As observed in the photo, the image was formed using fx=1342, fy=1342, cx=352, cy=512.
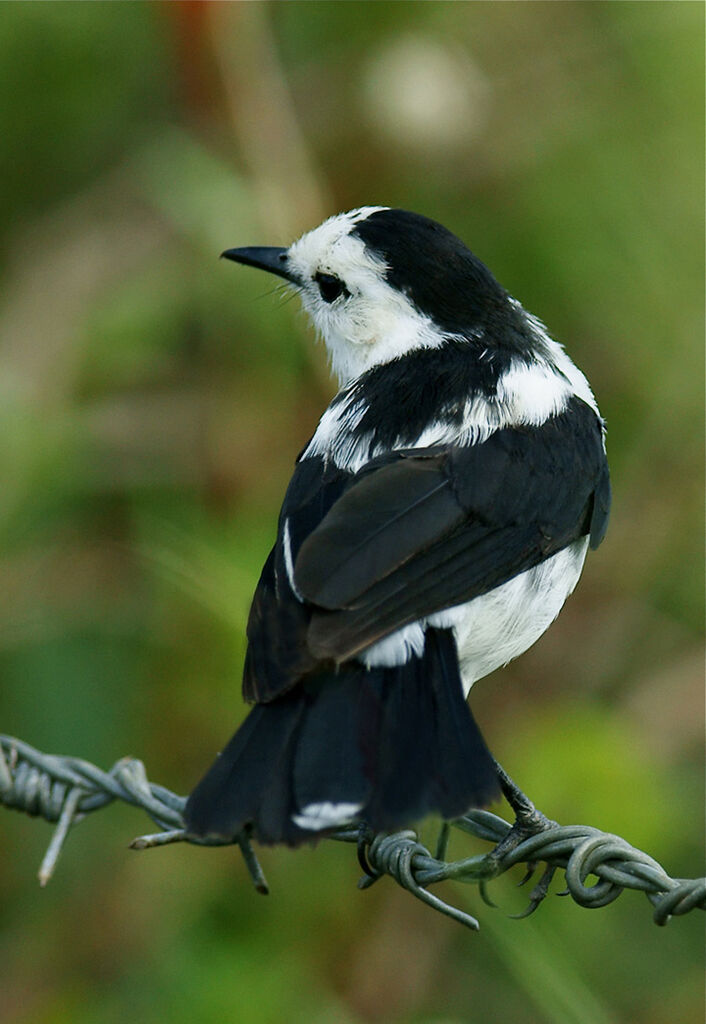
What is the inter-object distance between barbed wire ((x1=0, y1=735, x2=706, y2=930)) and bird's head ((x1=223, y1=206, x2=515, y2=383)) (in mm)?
1371

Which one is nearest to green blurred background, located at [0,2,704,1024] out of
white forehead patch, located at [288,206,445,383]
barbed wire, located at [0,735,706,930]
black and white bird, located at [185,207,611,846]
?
white forehead patch, located at [288,206,445,383]

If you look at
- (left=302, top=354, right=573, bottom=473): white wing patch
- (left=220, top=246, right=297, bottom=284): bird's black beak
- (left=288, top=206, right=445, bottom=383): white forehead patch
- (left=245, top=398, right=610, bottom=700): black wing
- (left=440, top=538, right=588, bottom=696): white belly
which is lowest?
(left=440, top=538, right=588, bottom=696): white belly

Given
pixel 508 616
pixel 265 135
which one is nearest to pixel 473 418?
pixel 508 616

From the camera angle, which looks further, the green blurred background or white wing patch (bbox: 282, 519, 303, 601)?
the green blurred background

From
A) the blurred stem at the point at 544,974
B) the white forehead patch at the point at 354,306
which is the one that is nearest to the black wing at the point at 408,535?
the white forehead patch at the point at 354,306

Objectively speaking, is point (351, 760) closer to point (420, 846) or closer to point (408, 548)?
point (420, 846)

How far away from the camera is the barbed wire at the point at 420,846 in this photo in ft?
7.35

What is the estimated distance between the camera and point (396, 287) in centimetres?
380

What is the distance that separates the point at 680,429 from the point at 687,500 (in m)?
0.27

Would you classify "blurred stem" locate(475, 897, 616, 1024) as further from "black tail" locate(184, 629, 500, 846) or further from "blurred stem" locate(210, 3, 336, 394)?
"blurred stem" locate(210, 3, 336, 394)

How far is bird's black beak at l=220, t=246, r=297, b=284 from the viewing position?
4.16 meters

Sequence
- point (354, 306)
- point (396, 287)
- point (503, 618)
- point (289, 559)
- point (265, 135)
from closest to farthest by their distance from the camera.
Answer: point (289, 559) < point (503, 618) < point (396, 287) < point (354, 306) < point (265, 135)

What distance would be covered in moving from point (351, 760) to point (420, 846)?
257mm

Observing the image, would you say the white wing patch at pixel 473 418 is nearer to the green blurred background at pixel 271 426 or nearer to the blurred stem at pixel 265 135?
the green blurred background at pixel 271 426
